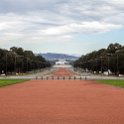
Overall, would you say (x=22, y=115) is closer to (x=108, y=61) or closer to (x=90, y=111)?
(x=90, y=111)

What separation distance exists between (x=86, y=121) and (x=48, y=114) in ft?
9.71

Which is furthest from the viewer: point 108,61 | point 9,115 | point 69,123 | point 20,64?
point 20,64

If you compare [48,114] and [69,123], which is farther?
[48,114]

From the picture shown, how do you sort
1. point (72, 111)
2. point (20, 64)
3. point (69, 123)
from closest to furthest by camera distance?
point (69, 123), point (72, 111), point (20, 64)

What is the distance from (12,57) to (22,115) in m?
134

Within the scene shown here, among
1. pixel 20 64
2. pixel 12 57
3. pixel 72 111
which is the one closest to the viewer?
pixel 72 111

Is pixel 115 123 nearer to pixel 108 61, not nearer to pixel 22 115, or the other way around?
pixel 22 115

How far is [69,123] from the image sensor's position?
16.9 m

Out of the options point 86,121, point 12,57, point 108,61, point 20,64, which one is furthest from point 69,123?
point 20,64

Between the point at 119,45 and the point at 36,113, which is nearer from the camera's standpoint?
the point at 36,113

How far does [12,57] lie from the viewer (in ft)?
502

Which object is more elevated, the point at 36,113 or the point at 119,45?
the point at 119,45

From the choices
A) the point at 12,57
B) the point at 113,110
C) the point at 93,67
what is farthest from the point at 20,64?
the point at 113,110

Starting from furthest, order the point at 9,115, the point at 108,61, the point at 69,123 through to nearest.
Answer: the point at 108,61 < the point at 9,115 < the point at 69,123
